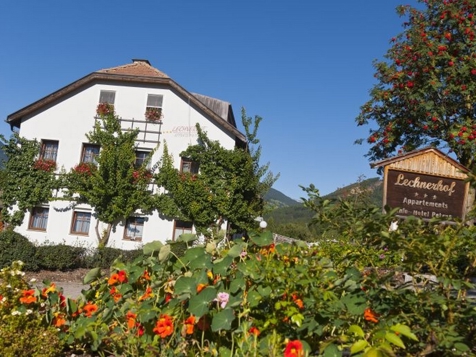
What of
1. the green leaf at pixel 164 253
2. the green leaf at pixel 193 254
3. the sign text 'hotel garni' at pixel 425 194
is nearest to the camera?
the green leaf at pixel 193 254

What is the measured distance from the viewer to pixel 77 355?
3506 mm

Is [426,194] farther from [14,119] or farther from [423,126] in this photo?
A: [14,119]

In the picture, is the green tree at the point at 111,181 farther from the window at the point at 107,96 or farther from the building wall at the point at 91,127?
the window at the point at 107,96

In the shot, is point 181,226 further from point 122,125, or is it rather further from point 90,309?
point 90,309

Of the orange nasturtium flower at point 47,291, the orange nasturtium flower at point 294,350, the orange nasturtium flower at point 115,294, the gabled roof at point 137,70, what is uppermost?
the gabled roof at point 137,70

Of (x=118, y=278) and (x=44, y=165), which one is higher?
(x=44, y=165)

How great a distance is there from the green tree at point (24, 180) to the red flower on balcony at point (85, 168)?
110cm

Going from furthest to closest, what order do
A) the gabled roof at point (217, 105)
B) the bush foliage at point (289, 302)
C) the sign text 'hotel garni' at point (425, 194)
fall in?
the gabled roof at point (217, 105) → the sign text 'hotel garni' at point (425, 194) → the bush foliage at point (289, 302)

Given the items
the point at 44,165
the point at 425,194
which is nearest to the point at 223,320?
the point at 425,194

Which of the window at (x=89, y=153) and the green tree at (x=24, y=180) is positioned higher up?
the window at (x=89, y=153)

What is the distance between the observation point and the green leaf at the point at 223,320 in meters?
2.77

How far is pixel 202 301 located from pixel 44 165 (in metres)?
18.5

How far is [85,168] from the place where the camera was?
19078mm

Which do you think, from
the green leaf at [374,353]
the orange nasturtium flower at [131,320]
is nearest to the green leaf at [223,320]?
the orange nasturtium flower at [131,320]
